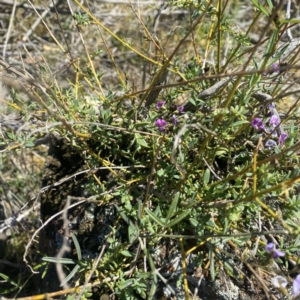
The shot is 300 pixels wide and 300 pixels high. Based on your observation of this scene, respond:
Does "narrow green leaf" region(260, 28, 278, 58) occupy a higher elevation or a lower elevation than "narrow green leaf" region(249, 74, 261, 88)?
higher

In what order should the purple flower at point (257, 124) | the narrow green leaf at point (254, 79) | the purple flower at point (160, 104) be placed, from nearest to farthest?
the narrow green leaf at point (254, 79) < the purple flower at point (257, 124) < the purple flower at point (160, 104)

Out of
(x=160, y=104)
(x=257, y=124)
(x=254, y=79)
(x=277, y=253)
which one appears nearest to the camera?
(x=277, y=253)

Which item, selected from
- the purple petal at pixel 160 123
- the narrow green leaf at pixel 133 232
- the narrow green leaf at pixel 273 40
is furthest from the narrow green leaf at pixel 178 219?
the narrow green leaf at pixel 273 40

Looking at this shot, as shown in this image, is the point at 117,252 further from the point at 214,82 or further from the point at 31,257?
the point at 31,257

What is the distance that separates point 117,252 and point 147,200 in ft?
0.57

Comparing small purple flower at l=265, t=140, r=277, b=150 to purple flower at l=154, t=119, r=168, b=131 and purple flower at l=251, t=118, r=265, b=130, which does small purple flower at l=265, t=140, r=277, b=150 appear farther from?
purple flower at l=154, t=119, r=168, b=131

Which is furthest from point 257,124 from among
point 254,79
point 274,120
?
point 254,79

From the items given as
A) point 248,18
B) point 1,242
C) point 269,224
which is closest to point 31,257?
point 1,242

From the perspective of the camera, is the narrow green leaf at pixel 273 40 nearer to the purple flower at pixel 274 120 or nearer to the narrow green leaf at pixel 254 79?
the narrow green leaf at pixel 254 79

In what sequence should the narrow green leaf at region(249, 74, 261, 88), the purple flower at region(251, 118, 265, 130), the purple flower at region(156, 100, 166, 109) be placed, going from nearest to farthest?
the narrow green leaf at region(249, 74, 261, 88), the purple flower at region(251, 118, 265, 130), the purple flower at region(156, 100, 166, 109)

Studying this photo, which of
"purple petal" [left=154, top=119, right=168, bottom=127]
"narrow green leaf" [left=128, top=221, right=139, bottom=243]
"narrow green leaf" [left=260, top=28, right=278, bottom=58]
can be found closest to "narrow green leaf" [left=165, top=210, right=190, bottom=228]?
"narrow green leaf" [left=128, top=221, right=139, bottom=243]

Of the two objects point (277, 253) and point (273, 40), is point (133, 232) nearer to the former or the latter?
point (277, 253)

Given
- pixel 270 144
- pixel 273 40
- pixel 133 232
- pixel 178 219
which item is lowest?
pixel 133 232

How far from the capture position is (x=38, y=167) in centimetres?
254
